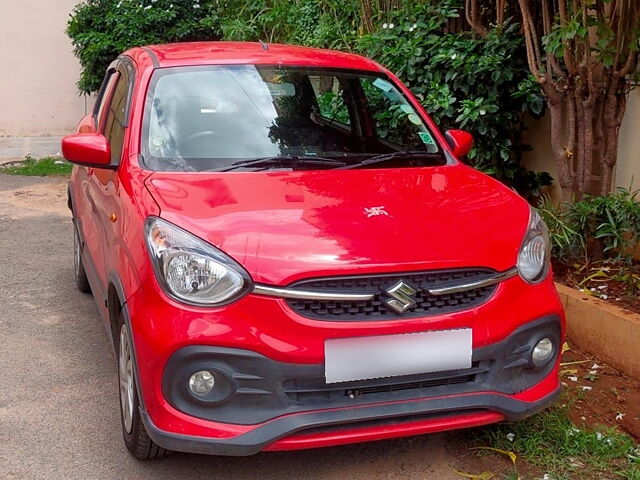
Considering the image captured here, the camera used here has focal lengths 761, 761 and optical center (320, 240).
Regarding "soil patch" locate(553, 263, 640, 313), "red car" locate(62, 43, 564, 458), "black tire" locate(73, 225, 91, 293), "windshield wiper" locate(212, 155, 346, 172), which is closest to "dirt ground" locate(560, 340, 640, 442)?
"soil patch" locate(553, 263, 640, 313)

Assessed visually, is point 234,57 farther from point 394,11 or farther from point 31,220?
point 31,220

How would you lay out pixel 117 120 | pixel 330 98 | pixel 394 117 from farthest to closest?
pixel 330 98 < pixel 394 117 < pixel 117 120

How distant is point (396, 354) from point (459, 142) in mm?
1725

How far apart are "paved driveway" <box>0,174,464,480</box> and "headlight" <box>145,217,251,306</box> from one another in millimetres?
845

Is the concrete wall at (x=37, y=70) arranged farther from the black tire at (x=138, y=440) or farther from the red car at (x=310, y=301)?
the black tire at (x=138, y=440)

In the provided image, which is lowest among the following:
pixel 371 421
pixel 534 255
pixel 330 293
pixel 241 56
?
pixel 371 421

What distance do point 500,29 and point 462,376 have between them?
3.53 metres

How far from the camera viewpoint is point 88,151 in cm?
351

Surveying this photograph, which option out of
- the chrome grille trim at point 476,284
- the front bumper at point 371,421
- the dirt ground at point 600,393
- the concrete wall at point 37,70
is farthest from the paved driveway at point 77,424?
the concrete wall at point 37,70

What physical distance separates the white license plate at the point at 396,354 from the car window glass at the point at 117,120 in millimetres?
1596

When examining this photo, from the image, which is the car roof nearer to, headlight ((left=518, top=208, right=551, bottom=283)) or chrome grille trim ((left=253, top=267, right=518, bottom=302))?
headlight ((left=518, top=208, right=551, bottom=283))

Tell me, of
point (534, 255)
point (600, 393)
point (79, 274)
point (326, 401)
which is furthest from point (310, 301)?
point (79, 274)

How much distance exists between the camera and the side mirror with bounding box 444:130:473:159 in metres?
4.06

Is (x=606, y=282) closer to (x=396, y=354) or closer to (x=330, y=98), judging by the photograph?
(x=330, y=98)
